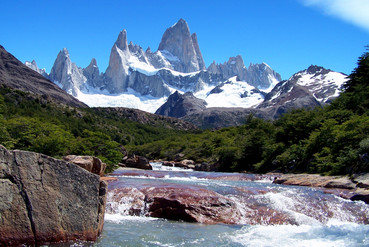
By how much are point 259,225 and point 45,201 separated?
357 inches

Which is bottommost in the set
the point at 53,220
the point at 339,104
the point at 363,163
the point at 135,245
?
the point at 135,245

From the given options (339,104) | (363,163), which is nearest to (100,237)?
(363,163)

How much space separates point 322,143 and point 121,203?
2757 cm

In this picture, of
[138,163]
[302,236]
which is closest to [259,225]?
[302,236]

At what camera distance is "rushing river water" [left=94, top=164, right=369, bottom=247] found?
1101cm

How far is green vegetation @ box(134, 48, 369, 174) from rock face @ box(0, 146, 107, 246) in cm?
2123

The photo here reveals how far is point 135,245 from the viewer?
10.4 meters

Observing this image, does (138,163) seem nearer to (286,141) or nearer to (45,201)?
(286,141)

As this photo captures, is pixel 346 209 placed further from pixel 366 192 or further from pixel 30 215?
pixel 30 215

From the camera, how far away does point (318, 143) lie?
121ft

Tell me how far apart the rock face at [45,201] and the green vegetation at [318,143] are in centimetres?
2123

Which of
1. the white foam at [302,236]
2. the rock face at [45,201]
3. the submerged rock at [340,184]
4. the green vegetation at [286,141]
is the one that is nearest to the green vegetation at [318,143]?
the green vegetation at [286,141]

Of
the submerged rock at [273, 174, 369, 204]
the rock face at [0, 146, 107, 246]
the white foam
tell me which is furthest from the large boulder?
the submerged rock at [273, 174, 369, 204]

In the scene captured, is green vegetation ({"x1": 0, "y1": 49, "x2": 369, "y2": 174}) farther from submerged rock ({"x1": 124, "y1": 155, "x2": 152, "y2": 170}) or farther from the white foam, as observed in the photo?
the white foam
